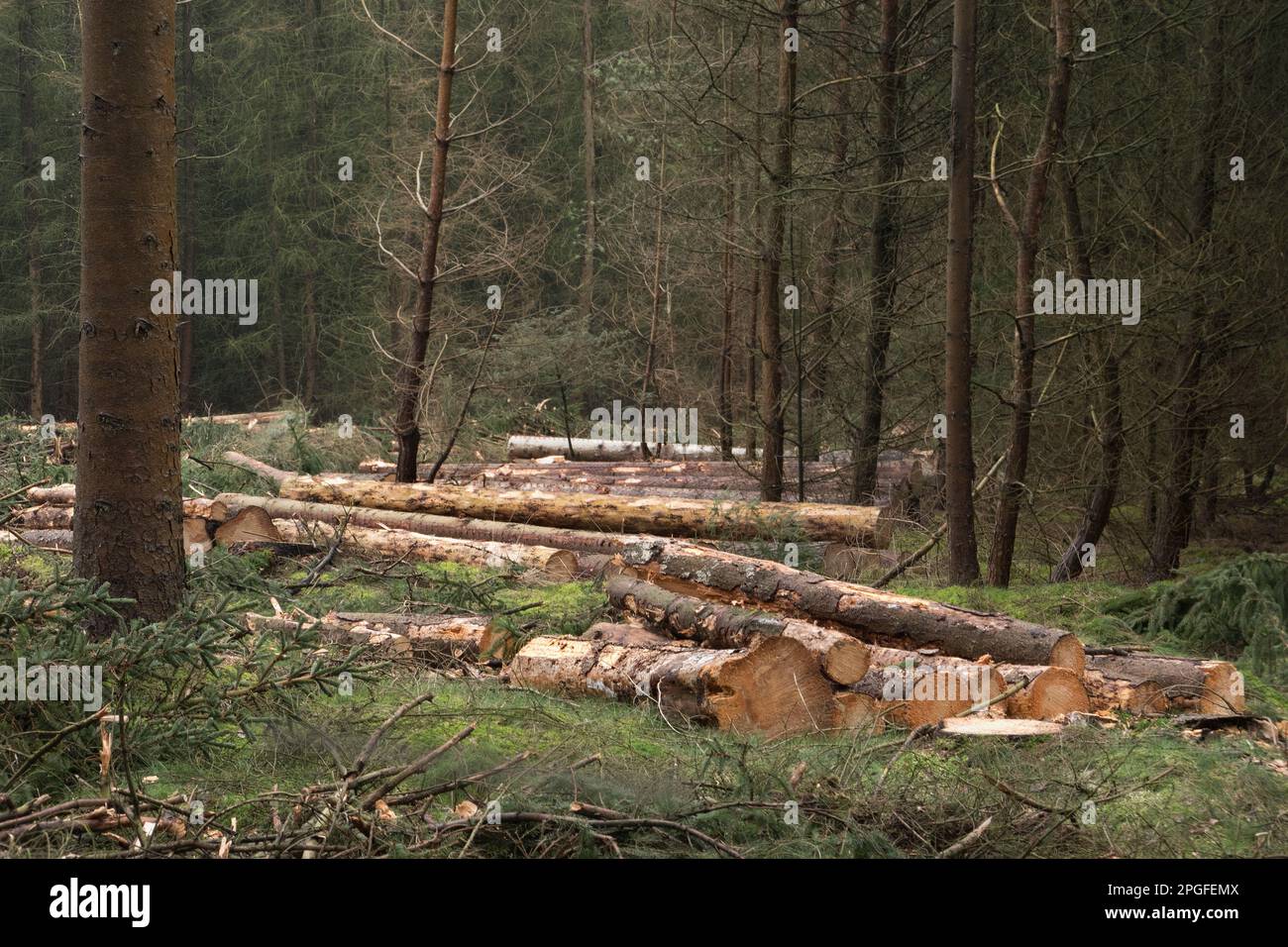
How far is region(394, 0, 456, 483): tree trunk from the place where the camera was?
1444cm

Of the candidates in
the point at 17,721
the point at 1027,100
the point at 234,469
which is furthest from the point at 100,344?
the point at 1027,100

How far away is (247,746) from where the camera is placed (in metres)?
5.38

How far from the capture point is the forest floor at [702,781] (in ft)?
14.4

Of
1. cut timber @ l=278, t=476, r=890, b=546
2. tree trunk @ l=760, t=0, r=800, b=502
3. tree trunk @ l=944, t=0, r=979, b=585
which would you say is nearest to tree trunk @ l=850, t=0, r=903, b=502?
tree trunk @ l=760, t=0, r=800, b=502

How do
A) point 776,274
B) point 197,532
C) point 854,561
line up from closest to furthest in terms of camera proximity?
point 854,561 < point 197,532 < point 776,274

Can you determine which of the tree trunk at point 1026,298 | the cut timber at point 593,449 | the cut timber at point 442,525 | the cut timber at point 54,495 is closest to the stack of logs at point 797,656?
the cut timber at point 442,525

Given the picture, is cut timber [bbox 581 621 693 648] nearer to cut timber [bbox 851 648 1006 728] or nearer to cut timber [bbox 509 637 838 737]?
cut timber [bbox 509 637 838 737]

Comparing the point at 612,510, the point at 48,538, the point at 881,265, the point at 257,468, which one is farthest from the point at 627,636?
the point at 257,468

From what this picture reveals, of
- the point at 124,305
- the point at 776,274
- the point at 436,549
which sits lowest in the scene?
the point at 436,549

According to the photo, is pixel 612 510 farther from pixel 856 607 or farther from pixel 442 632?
pixel 856 607

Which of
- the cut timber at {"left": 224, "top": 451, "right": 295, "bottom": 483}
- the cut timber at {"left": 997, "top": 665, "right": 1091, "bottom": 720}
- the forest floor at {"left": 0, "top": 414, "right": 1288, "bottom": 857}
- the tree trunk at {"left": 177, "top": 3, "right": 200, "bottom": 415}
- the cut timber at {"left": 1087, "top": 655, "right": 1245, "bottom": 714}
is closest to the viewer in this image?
the forest floor at {"left": 0, "top": 414, "right": 1288, "bottom": 857}

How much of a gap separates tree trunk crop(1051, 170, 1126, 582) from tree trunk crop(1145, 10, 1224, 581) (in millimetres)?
597

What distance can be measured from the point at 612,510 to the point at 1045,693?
6799 mm

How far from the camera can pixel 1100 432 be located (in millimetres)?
12320
